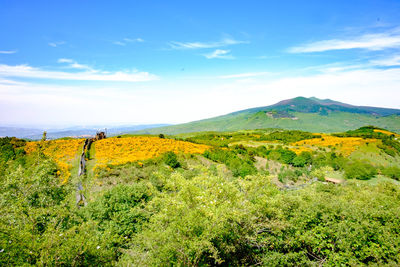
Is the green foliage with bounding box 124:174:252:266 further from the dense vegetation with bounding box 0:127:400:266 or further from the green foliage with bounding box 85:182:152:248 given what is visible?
Answer: the green foliage with bounding box 85:182:152:248

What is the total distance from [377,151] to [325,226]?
214 ft

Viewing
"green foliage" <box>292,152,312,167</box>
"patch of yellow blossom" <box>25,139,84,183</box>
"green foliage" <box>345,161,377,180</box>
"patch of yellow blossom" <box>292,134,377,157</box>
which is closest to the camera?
"patch of yellow blossom" <box>25,139,84,183</box>

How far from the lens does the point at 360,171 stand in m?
52.4

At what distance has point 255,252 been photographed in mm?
16031

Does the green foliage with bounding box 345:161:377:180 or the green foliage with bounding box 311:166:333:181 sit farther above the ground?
the green foliage with bounding box 311:166:333:181

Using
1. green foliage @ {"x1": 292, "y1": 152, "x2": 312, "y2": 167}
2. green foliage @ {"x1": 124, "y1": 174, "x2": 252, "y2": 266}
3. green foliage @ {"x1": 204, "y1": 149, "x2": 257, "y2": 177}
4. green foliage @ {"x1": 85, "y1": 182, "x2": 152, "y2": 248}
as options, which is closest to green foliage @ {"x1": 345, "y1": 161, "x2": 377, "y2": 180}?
green foliage @ {"x1": 292, "y1": 152, "x2": 312, "y2": 167}

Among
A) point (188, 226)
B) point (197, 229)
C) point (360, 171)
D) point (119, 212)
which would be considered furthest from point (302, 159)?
point (188, 226)

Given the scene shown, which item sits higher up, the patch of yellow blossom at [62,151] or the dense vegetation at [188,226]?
the patch of yellow blossom at [62,151]

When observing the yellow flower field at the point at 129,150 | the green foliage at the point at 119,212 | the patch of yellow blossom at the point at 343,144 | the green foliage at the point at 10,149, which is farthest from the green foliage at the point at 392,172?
the green foliage at the point at 10,149

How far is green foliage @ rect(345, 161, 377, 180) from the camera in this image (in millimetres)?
51250

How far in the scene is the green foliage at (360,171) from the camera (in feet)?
168

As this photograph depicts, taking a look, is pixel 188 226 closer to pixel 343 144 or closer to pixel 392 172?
pixel 392 172

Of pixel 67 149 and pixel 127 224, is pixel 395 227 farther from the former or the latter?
pixel 67 149

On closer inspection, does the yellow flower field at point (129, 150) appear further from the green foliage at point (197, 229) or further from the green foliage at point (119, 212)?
the green foliage at point (197, 229)
